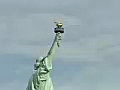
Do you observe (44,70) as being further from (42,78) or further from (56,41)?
(56,41)

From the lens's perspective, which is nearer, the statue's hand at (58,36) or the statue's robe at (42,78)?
the statue's hand at (58,36)

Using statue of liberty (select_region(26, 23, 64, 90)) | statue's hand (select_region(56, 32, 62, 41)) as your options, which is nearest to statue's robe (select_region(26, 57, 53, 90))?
statue of liberty (select_region(26, 23, 64, 90))

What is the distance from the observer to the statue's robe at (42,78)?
60812 millimetres

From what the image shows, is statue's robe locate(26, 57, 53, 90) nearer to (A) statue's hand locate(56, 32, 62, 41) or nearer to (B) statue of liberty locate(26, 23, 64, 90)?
(B) statue of liberty locate(26, 23, 64, 90)

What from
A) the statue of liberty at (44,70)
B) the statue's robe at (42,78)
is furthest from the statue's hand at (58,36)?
the statue's robe at (42,78)

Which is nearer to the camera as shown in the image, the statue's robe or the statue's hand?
the statue's hand

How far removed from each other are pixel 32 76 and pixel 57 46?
6.11 feet

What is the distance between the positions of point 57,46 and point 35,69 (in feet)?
5.15

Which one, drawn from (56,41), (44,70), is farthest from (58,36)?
(44,70)

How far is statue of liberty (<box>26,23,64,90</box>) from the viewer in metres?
60.7

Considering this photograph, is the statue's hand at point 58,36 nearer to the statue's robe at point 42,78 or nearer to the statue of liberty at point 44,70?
the statue of liberty at point 44,70

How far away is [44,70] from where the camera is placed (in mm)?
61125

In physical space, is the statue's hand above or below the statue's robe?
above

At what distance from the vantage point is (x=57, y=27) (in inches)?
2378
